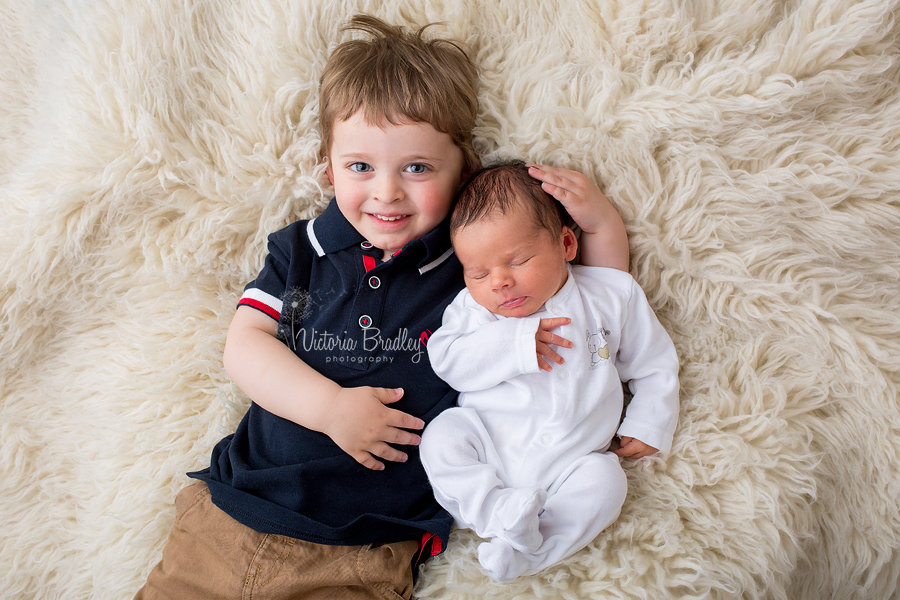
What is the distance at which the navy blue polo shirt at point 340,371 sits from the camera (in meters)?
1.13

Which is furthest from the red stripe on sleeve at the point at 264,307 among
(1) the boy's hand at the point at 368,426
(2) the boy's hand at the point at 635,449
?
(2) the boy's hand at the point at 635,449

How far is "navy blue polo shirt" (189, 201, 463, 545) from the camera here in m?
1.13

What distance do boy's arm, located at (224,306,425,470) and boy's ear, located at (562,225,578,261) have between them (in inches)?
18.5

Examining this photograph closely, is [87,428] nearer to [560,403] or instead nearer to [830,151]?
[560,403]

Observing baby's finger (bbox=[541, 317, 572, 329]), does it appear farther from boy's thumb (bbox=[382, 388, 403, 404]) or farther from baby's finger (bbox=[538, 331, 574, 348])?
boy's thumb (bbox=[382, 388, 403, 404])

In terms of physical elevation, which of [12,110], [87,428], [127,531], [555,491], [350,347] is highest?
[12,110]

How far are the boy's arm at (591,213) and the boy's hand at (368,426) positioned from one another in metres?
0.55

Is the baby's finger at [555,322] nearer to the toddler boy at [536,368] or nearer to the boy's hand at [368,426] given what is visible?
the toddler boy at [536,368]

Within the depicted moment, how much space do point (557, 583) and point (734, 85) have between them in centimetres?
101

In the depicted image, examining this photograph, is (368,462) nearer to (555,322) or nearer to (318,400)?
(318,400)

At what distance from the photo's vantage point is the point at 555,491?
3.49 ft

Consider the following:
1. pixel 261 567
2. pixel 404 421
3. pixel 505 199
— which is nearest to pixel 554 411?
pixel 404 421

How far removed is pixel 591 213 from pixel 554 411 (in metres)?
0.41

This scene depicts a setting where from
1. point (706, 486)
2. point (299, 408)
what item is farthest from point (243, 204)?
point (706, 486)
